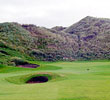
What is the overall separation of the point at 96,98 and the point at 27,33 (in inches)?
3329

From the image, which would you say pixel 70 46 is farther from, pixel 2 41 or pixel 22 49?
pixel 2 41

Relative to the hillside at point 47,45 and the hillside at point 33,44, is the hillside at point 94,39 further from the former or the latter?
the hillside at point 33,44

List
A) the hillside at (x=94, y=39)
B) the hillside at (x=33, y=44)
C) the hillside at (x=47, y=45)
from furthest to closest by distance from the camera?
the hillside at (x=94, y=39) → the hillside at (x=47, y=45) → the hillside at (x=33, y=44)

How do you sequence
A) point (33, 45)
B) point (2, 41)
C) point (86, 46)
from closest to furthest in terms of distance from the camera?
1. point (2, 41)
2. point (33, 45)
3. point (86, 46)

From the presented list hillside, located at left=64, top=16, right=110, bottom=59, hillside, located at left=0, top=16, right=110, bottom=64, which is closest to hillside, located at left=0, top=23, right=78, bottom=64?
Answer: hillside, located at left=0, top=16, right=110, bottom=64

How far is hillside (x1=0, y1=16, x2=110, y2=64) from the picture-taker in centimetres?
8000

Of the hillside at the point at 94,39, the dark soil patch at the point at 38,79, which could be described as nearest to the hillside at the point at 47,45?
A: the hillside at the point at 94,39

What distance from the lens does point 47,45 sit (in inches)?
3654

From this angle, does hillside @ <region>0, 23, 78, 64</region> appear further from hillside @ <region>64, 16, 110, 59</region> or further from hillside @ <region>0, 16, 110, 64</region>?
hillside @ <region>64, 16, 110, 59</region>

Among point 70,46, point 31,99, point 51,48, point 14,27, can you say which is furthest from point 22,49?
point 31,99

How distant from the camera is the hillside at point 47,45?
262ft

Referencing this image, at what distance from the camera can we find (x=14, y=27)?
324ft

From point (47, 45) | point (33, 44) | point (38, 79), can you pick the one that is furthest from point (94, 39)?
point (38, 79)

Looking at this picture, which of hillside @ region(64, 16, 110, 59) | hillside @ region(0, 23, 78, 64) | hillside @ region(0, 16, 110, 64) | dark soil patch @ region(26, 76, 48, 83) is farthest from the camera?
hillside @ region(64, 16, 110, 59)
